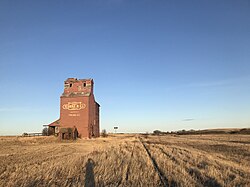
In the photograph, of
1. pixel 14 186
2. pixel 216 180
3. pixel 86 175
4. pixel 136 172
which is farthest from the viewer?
pixel 136 172

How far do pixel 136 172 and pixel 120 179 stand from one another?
1549 mm

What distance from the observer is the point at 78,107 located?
47.7 m

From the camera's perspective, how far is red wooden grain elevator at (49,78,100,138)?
47031mm

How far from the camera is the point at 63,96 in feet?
160

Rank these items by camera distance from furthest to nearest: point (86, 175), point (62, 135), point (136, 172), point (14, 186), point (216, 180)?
1. point (62, 135)
2. point (136, 172)
3. point (86, 175)
4. point (216, 180)
5. point (14, 186)

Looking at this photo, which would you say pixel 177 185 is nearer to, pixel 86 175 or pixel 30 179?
pixel 86 175

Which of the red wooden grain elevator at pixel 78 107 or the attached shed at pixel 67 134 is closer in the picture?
the attached shed at pixel 67 134

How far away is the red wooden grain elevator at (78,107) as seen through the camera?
4703 centimetres

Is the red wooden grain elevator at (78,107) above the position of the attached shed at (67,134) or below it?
above

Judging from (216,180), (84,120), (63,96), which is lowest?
(216,180)

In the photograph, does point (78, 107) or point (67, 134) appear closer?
point (67, 134)

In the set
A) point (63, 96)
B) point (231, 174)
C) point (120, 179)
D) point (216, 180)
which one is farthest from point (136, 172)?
point (63, 96)

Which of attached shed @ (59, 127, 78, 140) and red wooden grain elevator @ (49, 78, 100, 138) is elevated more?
red wooden grain elevator @ (49, 78, 100, 138)

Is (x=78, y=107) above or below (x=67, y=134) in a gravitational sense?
above
